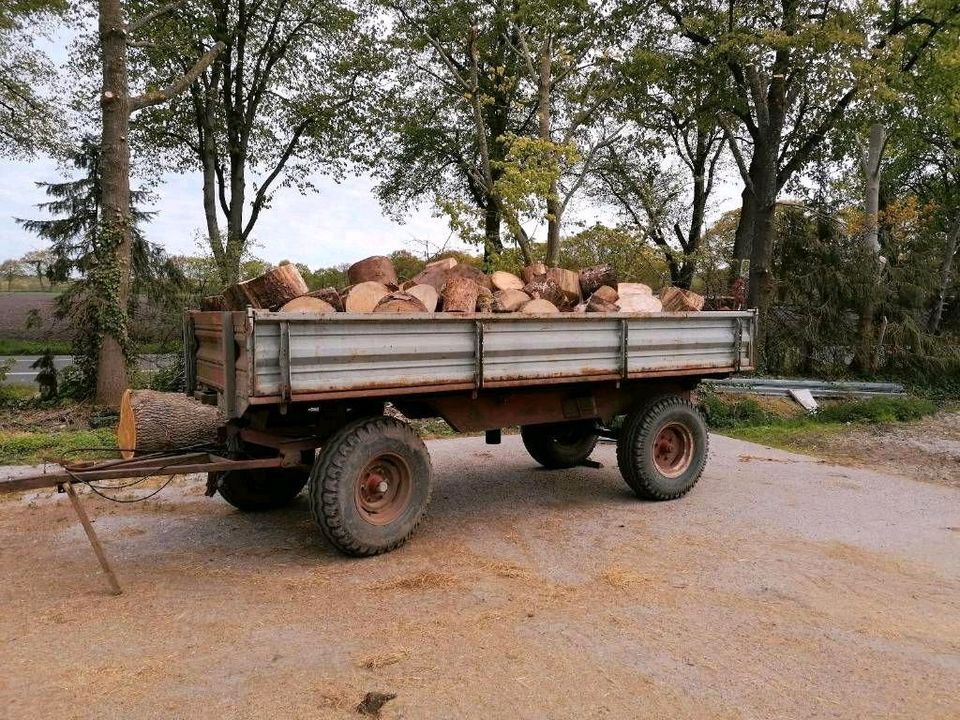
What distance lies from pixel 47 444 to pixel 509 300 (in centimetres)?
619

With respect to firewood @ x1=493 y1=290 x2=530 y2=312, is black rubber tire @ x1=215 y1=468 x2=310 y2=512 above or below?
below

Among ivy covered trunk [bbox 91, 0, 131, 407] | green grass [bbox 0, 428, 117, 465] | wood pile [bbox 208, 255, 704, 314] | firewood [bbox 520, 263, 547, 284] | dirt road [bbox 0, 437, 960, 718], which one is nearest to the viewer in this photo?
dirt road [bbox 0, 437, 960, 718]

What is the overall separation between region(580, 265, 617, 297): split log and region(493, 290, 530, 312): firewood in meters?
0.75

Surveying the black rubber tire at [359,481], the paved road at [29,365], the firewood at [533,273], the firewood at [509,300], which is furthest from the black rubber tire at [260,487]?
the paved road at [29,365]

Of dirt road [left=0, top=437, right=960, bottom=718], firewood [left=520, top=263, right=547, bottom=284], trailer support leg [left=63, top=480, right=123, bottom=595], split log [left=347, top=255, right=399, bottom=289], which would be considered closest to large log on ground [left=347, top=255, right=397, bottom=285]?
split log [left=347, top=255, right=399, bottom=289]

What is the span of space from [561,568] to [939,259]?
17.2 metres

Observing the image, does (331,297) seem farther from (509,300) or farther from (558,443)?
(558,443)

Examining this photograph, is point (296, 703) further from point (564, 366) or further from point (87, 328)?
point (87, 328)

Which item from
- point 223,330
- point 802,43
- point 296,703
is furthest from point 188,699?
point 802,43

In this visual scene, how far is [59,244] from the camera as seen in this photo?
18250 millimetres

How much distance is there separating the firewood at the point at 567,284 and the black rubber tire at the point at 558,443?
4.73ft

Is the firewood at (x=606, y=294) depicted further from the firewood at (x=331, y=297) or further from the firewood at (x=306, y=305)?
the firewood at (x=306, y=305)

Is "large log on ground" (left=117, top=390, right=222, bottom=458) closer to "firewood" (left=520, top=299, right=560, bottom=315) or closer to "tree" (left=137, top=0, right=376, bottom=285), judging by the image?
"firewood" (left=520, top=299, right=560, bottom=315)

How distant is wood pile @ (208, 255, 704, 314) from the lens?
4586 mm
